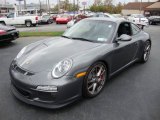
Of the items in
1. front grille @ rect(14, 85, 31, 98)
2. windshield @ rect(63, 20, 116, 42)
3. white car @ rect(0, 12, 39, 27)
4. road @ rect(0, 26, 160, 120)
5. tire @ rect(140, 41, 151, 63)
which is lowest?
road @ rect(0, 26, 160, 120)

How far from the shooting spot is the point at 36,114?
290 cm

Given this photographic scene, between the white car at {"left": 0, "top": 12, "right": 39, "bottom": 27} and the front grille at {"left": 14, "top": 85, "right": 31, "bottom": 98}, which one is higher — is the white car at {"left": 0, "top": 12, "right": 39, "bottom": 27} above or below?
above

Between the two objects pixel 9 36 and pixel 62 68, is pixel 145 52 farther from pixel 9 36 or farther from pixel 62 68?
pixel 9 36

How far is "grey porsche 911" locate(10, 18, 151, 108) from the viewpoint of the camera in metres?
2.81

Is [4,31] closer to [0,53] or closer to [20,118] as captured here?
[0,53]

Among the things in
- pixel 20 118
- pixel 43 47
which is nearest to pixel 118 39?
pixel 43 47

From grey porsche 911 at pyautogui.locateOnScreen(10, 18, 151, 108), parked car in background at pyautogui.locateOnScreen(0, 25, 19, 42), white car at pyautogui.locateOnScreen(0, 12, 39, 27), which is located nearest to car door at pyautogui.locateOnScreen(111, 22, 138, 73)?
grey porsche 911 at pyautogui.locateOnScreen(10, 18, 151, 108)

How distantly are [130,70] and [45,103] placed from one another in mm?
2777

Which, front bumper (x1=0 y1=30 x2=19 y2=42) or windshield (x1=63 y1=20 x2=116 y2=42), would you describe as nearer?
windshield (x1=63 y1=20 x2=116 y2=42)

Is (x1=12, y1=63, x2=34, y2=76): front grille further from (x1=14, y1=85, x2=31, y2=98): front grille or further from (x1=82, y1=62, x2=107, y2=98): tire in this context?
(x1=82, y1=62, x2=107, y2=98): tire

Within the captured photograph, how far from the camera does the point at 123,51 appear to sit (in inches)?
160

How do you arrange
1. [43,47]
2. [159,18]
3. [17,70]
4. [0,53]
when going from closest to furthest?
[17,70], [43,47], [0,53], [159,18]

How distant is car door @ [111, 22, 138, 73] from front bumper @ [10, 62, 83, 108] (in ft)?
3.73

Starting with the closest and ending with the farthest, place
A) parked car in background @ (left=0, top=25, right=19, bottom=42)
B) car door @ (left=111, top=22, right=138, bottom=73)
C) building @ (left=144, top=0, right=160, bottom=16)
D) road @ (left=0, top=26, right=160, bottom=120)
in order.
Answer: road @ (left=0, top=26, right=160, bottom=120) → car door @ (left=111, top=22, right=138, bottom=73) → parked car in background @ (left=0, top=25, right=19, bottom=42) → building @ (left=144, top=0, right=160, bottom=16)
